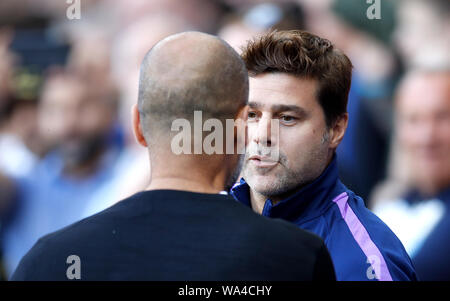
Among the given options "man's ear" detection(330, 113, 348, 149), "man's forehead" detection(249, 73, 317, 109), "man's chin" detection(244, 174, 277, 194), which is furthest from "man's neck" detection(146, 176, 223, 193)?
→ "man's ear" detection(330, 113, 348, 149)

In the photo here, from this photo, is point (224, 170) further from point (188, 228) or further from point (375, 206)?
point (375, 206)

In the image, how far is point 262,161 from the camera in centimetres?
251

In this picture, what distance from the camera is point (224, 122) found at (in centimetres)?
173

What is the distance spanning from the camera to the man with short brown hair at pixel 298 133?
2.46 meters

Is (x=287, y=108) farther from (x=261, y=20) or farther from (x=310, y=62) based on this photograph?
(x=261, y=20)

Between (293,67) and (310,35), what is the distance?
0.21 m

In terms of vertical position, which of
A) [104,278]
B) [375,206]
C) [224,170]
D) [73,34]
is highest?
[73,34]

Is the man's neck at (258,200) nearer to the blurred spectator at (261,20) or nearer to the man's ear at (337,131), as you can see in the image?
the man's ear at (337,131)

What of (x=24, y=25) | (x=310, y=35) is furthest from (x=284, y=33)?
(x=24, y=25)

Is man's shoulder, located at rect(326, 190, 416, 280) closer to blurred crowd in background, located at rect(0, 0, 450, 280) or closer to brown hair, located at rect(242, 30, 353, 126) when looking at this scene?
brown hair, located at rect(242, 30, 353, 126)

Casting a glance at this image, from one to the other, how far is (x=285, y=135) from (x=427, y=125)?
7.91 feet

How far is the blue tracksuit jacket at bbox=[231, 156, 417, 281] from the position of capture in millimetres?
2143

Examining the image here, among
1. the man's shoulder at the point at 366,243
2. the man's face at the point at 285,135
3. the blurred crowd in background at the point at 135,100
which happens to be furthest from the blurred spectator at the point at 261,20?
the man's shoulder at the point at 366,243

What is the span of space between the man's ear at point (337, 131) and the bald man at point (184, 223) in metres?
0.91
